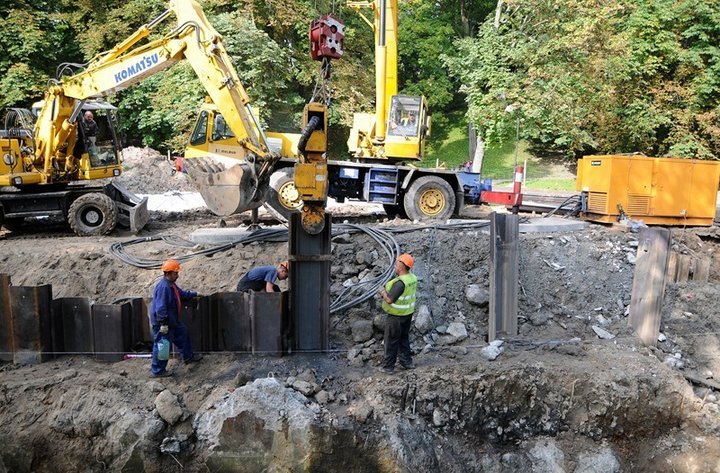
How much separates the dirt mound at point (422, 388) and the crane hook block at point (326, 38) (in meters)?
2.97

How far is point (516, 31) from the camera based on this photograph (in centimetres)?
1802

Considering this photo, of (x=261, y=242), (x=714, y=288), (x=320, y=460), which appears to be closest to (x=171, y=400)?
(x=320, y=460)

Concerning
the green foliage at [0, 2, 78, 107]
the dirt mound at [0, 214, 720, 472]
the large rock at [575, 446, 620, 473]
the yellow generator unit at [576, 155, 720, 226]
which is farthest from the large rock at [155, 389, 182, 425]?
the green foliage at [0, 2, 78, 107]

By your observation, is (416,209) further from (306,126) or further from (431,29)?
(431,29)

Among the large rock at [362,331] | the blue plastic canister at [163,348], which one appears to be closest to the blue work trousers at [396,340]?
the large rock at [362,331]

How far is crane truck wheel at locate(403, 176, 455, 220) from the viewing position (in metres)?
10.9

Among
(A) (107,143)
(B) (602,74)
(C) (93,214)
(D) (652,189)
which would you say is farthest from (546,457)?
(B) (602,74)

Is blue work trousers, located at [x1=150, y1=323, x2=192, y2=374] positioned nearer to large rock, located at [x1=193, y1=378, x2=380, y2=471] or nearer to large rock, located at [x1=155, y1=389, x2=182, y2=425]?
large rock, located at [x1=155, y1=389, x2=182, y2=425]

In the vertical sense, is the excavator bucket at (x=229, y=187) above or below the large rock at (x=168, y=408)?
above

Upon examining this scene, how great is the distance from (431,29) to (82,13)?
15.1 metres

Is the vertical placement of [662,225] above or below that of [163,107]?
below

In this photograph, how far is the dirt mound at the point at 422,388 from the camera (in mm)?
5656

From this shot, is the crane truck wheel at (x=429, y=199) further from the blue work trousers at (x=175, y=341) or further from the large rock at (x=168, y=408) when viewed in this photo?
the large rock at (x=168, y=408)

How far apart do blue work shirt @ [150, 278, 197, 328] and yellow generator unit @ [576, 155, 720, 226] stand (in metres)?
7.56
